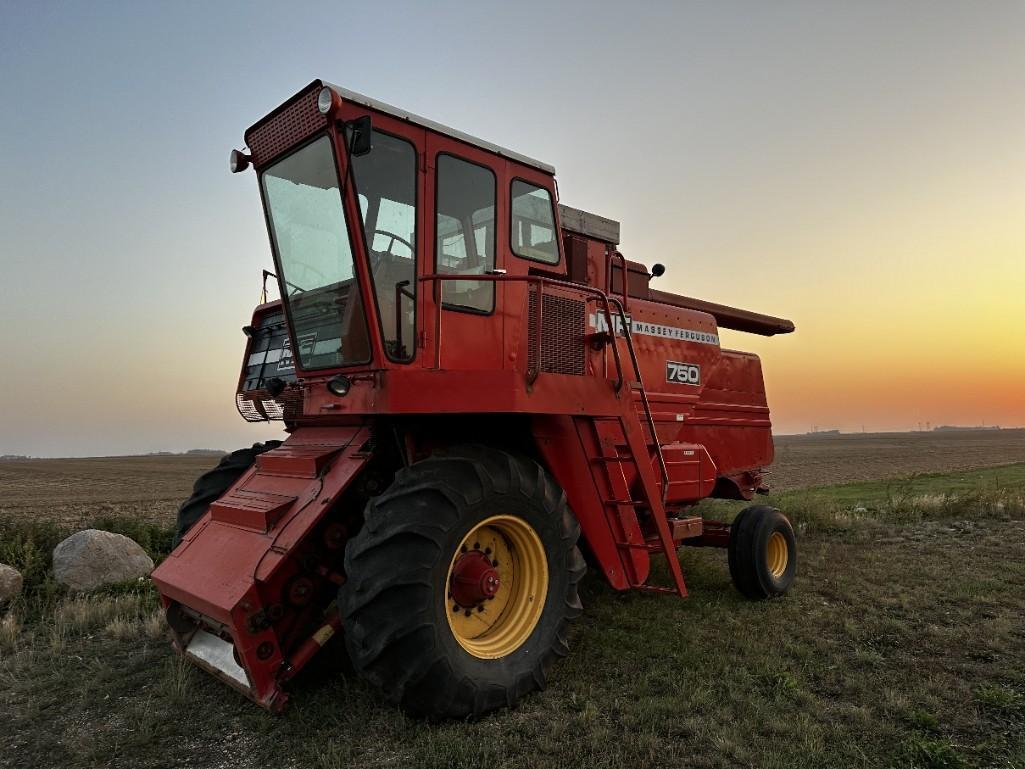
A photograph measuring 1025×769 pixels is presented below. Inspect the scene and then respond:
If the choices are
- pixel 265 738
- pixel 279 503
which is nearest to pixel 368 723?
pixel 265 738

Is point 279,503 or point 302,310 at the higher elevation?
point 302,310

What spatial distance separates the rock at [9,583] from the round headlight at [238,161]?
459 centimetres

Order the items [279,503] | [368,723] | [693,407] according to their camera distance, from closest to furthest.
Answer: [368,723] → [279,503] → [693,407]

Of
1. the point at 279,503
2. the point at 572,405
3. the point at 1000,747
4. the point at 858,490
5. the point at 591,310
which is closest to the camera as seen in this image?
the point at 1000,747

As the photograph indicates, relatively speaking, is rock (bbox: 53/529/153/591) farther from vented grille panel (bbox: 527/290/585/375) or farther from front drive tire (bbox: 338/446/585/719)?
vented grille panel (bbox: 527/290/585/375)

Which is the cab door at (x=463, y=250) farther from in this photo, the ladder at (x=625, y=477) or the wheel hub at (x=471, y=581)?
the wheel hub at (x=471, y=581)

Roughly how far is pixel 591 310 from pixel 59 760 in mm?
4718

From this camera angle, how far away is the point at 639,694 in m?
4.38

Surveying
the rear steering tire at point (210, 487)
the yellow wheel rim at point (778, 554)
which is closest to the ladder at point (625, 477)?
the yellow wheel rim at point (778, 554)

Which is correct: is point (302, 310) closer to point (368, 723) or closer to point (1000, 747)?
point (368, 723)

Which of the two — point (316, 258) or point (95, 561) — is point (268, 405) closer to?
point (316, 258)

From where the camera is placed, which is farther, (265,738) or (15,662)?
(15,662)

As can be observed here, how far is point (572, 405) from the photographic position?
5051 mm

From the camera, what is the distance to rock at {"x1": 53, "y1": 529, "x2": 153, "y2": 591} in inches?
282
